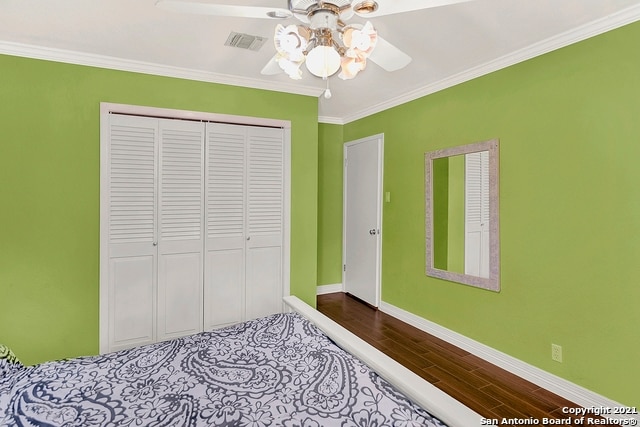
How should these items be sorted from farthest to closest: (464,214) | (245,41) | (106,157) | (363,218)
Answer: (363,218) → (464,214) → (106,157) → (245,41)

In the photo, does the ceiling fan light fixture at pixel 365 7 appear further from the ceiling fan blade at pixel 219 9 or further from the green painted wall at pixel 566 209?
the green painted wall at pixel 566 209

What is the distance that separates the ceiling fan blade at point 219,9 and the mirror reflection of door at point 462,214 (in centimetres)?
222

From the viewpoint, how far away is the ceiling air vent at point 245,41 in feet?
8.07

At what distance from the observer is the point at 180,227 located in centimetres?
311

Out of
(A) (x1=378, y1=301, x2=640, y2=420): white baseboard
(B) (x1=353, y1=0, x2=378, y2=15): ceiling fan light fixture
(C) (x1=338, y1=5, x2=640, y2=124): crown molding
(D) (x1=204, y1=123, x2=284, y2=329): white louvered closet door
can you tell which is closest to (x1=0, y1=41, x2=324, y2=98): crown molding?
(D) (x1=204, y1=123, x2=284, y2=329): white louvered closet door

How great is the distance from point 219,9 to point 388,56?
79 centimetres

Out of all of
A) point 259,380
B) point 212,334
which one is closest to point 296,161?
point 212,334

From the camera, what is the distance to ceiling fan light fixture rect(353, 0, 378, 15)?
4.47 feet

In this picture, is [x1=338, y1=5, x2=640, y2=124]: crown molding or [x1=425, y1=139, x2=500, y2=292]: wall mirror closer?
[x1=338, y1=5, x2=640, y2=124]: crown molding

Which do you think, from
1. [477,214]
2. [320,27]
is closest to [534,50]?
[477,214]

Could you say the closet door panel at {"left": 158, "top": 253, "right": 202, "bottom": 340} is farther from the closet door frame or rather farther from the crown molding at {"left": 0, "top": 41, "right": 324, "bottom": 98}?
the crown molding at {"left": 0, "top": 41, "right": 324, "bottom": 98}

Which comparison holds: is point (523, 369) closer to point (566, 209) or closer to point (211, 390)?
point (566, 209)

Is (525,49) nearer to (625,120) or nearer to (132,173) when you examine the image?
(625,120)

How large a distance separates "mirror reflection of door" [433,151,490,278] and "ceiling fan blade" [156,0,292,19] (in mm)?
2218
